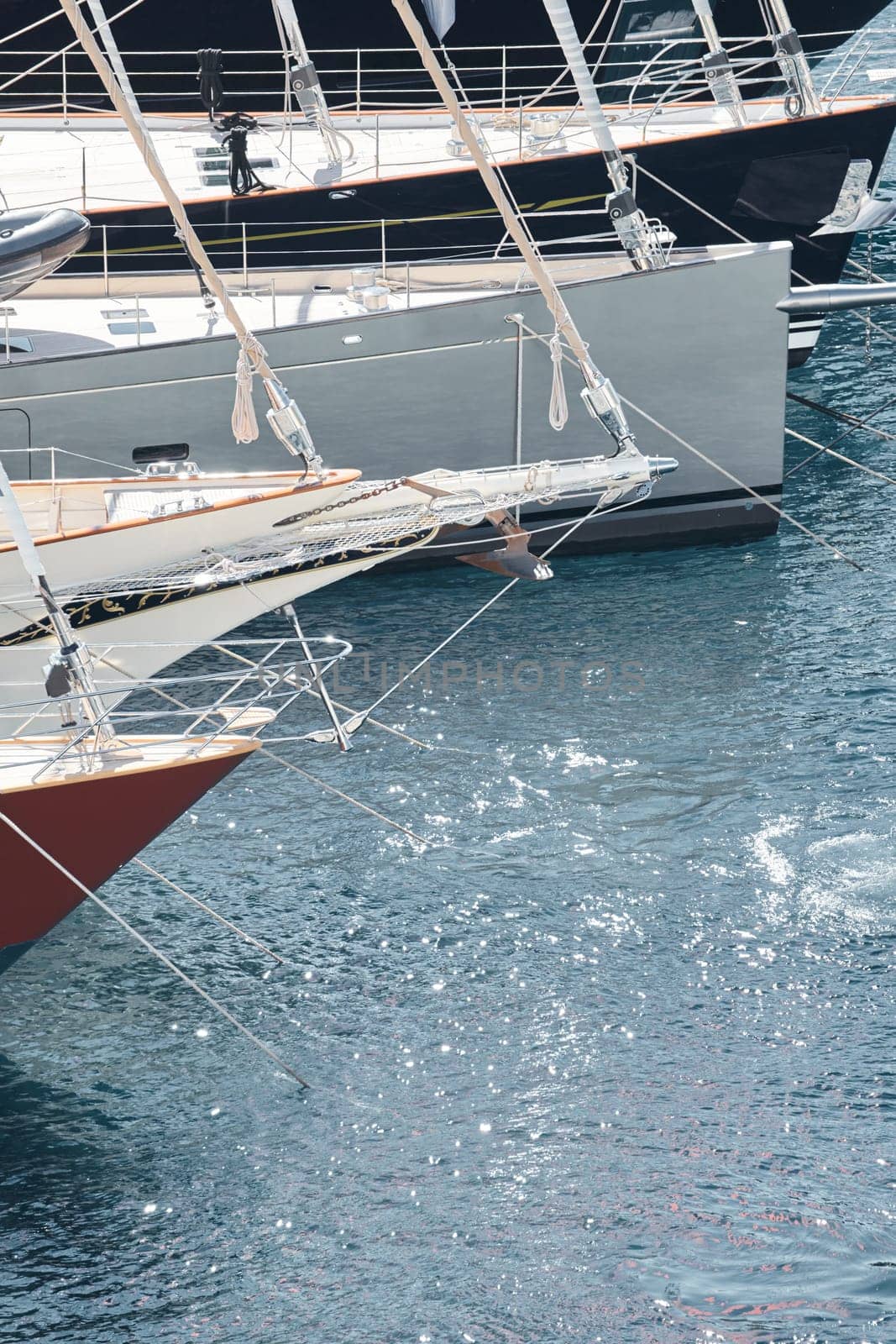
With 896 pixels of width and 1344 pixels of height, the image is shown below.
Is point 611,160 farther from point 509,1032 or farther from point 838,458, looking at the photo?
point 509,1032

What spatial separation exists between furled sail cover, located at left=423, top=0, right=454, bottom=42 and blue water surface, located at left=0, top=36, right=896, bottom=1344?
8563 millimetres

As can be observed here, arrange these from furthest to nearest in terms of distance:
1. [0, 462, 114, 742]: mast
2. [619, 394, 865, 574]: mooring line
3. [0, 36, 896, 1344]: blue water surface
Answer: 1. [619, 394, 865, 574]: mooring line
2. [0, 462, 114, 742]: mast
3. [0, 36, 896, 1344]: blue water surface

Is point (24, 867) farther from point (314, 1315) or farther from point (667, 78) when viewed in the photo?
point (667, 78)

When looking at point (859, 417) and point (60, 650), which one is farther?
point (859, 417)

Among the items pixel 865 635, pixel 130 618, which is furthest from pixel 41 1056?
pixel 865 635

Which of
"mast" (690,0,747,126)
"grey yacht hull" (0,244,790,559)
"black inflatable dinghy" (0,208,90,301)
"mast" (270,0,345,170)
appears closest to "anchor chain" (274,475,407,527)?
"black inflatable dinghy" (0,208,90,301)

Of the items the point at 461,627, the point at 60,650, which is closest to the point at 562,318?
the point at 461,627

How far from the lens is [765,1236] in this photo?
900 cm

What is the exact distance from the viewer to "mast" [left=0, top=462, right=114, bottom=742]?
985cm

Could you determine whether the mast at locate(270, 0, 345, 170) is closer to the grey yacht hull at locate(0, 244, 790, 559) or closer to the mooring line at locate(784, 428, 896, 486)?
the grey yacht hull at locate(0, 244, 790, 559)

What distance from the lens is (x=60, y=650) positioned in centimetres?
998

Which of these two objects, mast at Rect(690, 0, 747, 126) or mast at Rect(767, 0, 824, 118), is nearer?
mast at Rect(690, 0, 747, 126)

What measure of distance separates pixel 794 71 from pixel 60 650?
13263 mm

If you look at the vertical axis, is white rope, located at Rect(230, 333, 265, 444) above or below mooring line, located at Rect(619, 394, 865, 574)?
above
